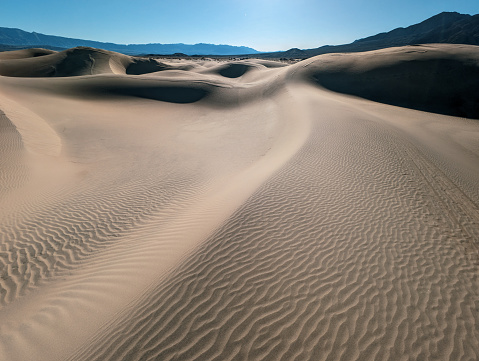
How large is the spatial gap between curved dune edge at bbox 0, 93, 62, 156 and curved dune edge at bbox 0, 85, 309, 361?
835 cm

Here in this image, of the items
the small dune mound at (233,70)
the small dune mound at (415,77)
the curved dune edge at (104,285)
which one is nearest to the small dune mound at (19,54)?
the small dune mound at (233,70)

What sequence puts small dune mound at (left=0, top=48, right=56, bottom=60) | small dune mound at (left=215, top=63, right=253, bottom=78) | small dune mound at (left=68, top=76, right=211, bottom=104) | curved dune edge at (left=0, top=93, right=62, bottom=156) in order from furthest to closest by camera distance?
small dune mound at (left=0, top=48, right=56, bottom=60) < small dune mound at (left=215, top=63, right=253, bottom=78) < small dune mound at (left=68, top=76, right=211, bottom=104) < curved dune edge at (left=0, top=93, right=62, bottom=156)

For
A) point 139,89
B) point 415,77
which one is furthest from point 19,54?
point 415,77

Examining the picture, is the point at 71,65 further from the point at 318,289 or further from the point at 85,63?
the point at 318,289

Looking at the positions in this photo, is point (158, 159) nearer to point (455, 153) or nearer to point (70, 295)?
point (70, 295)

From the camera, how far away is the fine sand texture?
3297 mm

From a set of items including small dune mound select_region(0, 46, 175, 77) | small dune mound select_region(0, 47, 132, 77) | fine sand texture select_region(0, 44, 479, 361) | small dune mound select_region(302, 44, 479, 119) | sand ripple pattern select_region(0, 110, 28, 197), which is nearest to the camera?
fine sand texture select_region(0, 44, 479, 361)

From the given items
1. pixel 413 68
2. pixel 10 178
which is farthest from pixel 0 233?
pixel 413 68

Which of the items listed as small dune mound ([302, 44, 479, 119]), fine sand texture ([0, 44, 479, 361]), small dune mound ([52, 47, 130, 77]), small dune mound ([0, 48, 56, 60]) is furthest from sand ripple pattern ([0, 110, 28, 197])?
small dune mound ([0, 48, 56, 60])

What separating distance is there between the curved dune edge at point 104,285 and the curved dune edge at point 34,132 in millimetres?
8353

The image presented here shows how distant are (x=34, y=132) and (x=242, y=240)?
13.5m

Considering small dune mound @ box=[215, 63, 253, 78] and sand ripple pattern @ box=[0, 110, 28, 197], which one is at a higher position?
small dune mound @ box=[215, 63, 253, 78]

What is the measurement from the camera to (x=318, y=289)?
3.84 metres

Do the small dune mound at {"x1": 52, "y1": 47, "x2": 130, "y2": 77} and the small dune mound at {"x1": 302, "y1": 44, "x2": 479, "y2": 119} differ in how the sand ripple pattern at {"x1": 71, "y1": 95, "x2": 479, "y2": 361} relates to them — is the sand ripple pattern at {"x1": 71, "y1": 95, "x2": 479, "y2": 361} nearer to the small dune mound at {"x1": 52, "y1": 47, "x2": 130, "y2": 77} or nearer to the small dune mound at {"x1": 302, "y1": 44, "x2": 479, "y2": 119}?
the small dune mound at {"x1": 302, "y1": 44, "x2": 479, "y2": 119}
